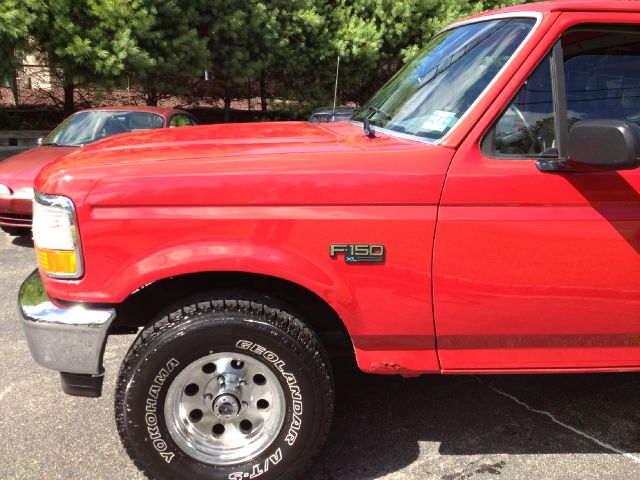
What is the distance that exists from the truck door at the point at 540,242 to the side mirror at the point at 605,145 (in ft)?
0.43

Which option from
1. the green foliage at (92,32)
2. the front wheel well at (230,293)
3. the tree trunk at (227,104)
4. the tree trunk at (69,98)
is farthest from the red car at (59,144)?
the tree trunk at (227,104)

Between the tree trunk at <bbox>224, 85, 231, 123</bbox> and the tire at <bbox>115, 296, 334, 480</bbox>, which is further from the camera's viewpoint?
the tree trunk at <bbox>224, 85, 231, 123</bbox>

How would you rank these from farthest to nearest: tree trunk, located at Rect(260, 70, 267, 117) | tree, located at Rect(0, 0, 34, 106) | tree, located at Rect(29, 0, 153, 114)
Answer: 1. tree trunk, located at Rect(260, 70, 267, 117)
2. tree, located at Rect(29, 0, 153, 114)
3. tree, located at Rect(0, 0, 34, 106)

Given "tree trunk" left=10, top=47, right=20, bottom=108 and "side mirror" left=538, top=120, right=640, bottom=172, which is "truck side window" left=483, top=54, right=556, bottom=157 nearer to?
"side mirror" left=538, top=120, right=640, bottom=172

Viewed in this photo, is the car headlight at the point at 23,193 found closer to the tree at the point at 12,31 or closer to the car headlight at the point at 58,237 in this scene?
the car headlight at the point at 58,237

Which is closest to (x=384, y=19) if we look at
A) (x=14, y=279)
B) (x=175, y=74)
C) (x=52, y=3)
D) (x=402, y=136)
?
(x=175, y=74)

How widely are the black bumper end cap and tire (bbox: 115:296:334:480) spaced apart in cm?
17

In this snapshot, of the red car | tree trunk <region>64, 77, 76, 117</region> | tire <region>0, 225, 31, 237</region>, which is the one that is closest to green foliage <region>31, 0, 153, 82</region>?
tree trunk <region>64, 77, 76, 117</region>

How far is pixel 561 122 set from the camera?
97.4 inches

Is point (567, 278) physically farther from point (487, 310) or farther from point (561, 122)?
point (561, 122)

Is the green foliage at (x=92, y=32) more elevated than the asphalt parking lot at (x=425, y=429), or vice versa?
the green foliage at (x=92, y=32)

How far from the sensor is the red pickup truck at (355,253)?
2.36 metres

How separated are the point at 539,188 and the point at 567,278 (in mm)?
397

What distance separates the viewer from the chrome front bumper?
2447mm
